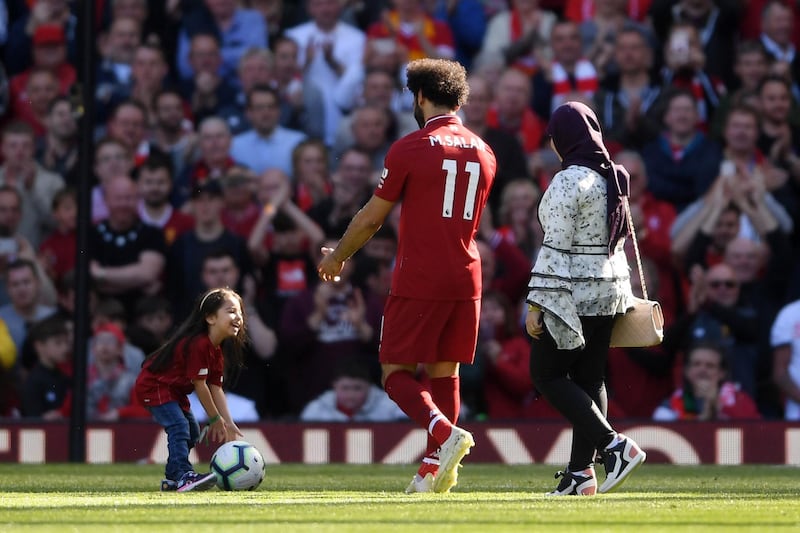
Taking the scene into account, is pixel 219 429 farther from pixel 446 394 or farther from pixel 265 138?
pixel 265 138

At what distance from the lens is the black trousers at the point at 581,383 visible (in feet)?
25.0

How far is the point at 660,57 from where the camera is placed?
14070mm

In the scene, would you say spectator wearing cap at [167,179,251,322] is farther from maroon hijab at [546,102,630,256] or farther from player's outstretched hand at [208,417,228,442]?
maroon hijab at [546,102,630,256]

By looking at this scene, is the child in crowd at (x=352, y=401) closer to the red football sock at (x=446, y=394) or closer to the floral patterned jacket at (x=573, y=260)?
the red football sock at (x=446, y=394)

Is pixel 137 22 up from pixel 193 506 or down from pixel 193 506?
up

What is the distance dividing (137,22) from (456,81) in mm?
7567

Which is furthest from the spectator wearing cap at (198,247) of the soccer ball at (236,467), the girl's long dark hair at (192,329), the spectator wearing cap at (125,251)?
the soccer ball at (236,467)

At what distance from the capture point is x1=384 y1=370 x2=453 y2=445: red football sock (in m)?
7.62

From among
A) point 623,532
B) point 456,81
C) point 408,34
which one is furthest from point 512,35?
point 623,532

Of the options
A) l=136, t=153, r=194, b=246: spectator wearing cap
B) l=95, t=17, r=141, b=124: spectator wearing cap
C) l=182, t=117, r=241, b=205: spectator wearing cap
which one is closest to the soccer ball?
l=136, t=153, r=194, b=246: spectator wearing cap

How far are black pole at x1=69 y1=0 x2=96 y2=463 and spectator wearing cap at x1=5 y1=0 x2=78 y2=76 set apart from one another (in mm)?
2526

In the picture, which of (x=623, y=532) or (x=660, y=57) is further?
(x=660, y=57)

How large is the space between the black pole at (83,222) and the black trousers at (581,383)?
5.43 meters

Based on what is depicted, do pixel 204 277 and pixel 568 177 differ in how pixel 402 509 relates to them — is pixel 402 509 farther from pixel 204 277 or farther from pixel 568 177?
pixel 204 277
